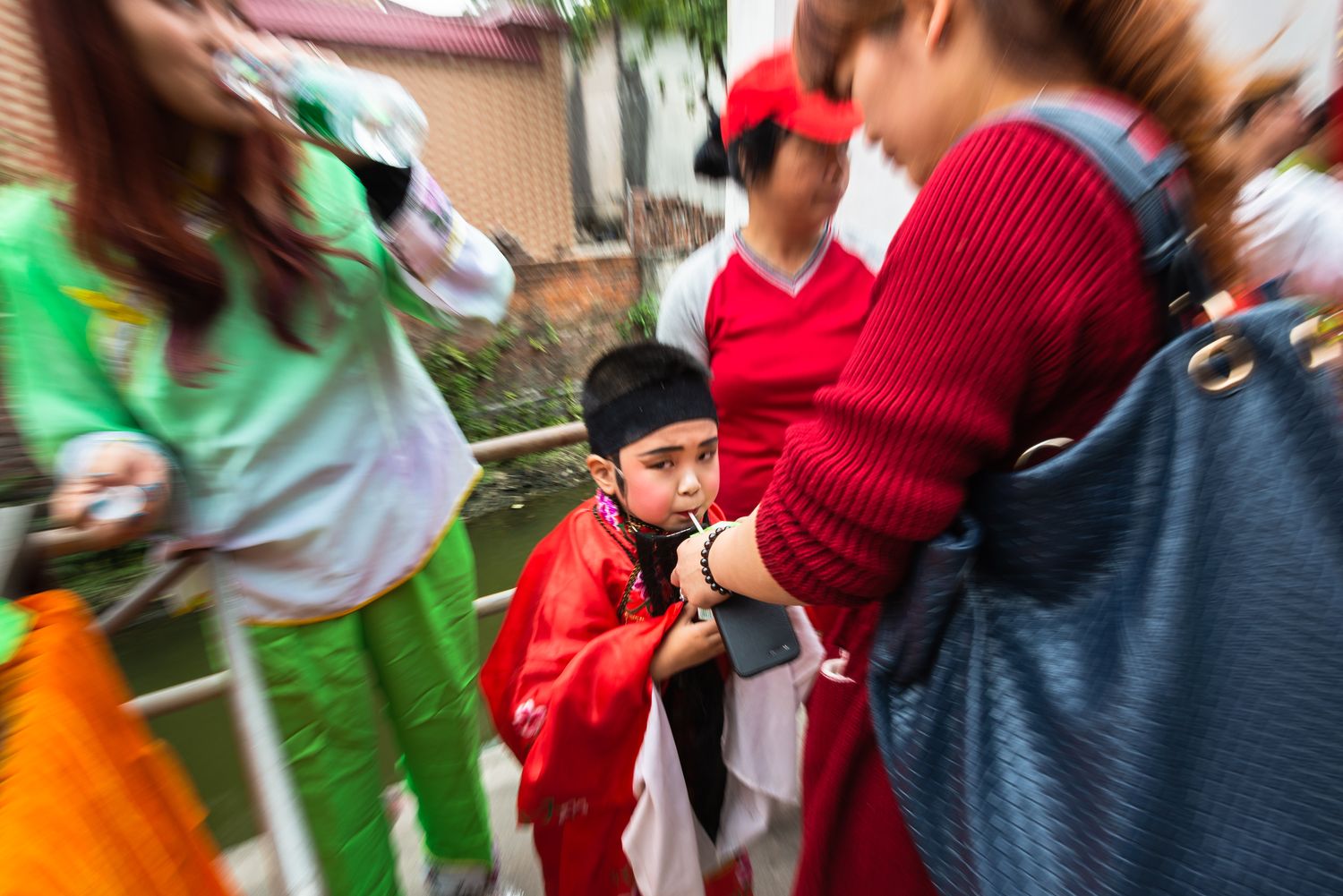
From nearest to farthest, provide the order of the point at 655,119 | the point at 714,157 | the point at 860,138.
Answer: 1. the point at 714,157
2. the point at 860,138
3. the point at 655,119

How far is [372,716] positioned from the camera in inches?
53.0

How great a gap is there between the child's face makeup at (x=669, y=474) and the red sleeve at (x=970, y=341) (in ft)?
1.78

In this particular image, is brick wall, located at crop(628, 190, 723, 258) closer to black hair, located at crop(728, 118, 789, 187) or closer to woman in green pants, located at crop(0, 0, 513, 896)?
black hair, located at crop(728, 118, 789, 187)

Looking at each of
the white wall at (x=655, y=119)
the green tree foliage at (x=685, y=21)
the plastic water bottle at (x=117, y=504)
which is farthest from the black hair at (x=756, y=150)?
the white wall at (x=655, y=119)

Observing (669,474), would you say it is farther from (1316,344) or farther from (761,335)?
(1316,344)

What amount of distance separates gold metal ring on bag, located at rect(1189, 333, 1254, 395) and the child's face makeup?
811 mm

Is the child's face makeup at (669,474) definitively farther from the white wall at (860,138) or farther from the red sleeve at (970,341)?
the white wall at (860,138)

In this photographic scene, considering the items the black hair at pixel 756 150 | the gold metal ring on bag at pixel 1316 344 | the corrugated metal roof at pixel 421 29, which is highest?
the corrugated metal roof at pixel 421 29

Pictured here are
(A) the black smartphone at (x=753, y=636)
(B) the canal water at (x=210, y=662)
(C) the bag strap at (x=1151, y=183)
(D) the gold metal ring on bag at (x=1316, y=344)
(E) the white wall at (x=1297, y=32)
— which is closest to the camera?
(D) the gold metal ring on bag at (x=1316, y=344)

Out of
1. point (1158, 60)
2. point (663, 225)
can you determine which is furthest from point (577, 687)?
point (663, 225)

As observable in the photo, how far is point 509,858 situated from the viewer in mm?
1868

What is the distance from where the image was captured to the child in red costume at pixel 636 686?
3.61 ft

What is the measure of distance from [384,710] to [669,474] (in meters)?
0.86

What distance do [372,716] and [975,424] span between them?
1.28 m
